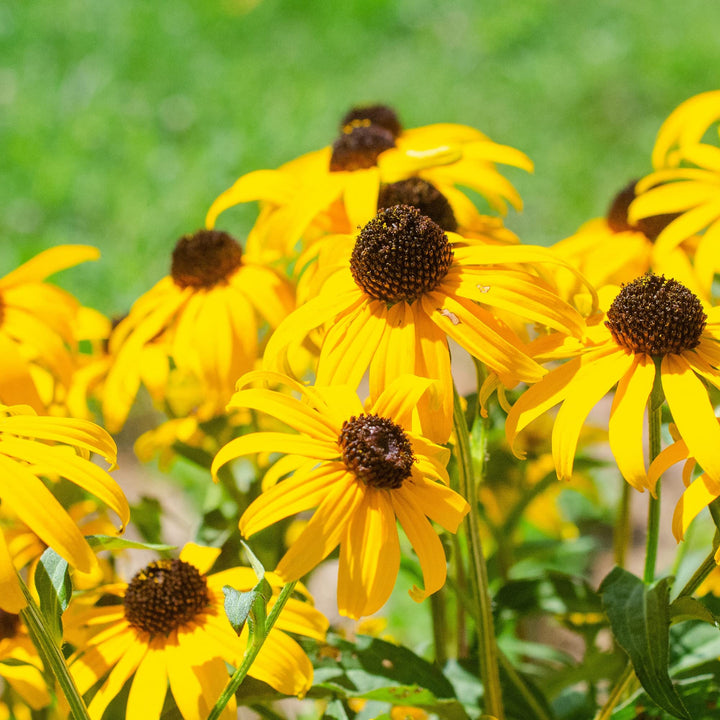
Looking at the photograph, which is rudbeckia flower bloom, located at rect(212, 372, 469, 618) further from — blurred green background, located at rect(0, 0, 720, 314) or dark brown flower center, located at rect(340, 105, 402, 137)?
blurred green background, located at rect(0, 0, 720, 314)

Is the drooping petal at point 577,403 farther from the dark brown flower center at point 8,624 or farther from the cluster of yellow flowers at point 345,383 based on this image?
the dark brown flower center at point 8,624

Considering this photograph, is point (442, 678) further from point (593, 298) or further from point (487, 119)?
point (487, 119)

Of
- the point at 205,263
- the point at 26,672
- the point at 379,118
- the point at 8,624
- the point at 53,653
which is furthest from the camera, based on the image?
the point at 379,118

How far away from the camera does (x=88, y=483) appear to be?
88 cm

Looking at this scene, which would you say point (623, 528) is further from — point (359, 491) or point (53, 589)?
point (53, 589)

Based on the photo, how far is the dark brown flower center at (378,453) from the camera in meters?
0.92

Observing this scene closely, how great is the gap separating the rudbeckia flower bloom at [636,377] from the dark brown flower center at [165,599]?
398mm

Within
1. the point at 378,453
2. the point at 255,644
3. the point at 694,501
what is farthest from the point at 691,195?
the point at 255,644

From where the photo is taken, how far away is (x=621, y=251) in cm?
149

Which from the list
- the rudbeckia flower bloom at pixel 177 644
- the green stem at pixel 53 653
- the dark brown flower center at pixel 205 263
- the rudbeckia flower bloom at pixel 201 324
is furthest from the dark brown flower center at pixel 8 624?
the dark brown flower center at pixel 205 263

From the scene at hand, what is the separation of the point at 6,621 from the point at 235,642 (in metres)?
→ 0.37

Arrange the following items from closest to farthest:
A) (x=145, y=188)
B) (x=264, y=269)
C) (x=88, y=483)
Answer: (x=88, y=483), (x=264, y=269), (x=145, y=188)

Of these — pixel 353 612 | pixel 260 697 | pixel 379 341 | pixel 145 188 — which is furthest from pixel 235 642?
pixel 145 188

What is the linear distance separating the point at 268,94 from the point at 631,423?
415 cm
